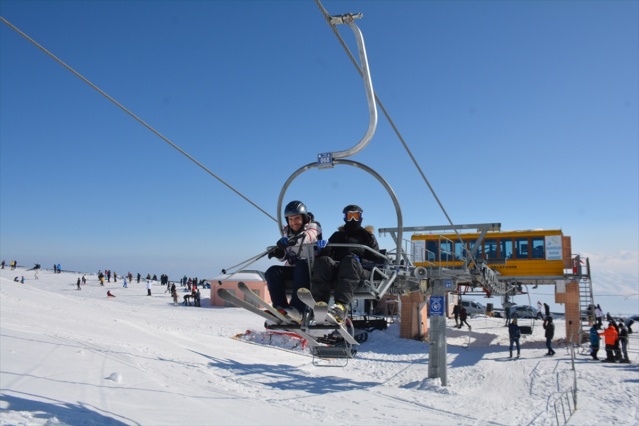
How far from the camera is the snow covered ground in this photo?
941cm

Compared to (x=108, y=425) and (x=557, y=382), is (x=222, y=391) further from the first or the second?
(x=557, y=382)

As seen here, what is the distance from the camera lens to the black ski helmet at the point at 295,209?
287 inches

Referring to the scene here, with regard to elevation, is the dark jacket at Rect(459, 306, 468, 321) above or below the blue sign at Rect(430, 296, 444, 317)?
below

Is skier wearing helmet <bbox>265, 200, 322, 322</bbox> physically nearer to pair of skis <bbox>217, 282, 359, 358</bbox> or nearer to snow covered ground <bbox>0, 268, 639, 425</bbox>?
pair of skis <bbox>217, 282, 359, 358</bbox>

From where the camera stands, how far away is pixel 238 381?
1432 centimetres

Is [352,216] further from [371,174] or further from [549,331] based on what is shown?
[549,331]

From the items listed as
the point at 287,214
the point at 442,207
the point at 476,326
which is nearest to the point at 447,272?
the point at 442,207

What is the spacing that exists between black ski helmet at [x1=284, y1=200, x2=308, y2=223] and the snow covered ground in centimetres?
460

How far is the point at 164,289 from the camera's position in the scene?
153 ft

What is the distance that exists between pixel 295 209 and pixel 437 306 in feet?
33.8

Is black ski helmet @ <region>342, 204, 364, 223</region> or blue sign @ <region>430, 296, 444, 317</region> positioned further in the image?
blue sign @ <region>430, 296, 444, 317</region>

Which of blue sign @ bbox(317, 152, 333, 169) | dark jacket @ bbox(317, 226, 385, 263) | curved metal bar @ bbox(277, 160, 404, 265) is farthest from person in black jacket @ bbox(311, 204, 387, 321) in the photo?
blue sign @ bbox(317, 152, 333, 169)

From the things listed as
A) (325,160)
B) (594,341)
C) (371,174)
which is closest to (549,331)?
(594,341)

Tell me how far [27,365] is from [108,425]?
3.70 m
